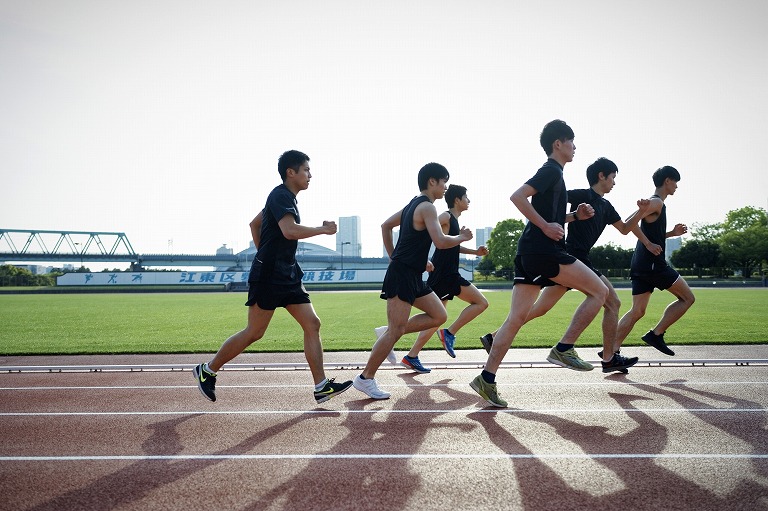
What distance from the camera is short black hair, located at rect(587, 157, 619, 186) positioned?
694 cm

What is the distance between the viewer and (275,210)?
5.27m

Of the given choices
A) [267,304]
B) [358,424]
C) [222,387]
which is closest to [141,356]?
[222,387]

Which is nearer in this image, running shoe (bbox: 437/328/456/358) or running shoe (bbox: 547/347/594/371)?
running shoe (bbox: 547/347/594/371)

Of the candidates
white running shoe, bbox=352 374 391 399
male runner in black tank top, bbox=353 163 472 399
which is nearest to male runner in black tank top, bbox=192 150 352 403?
white running shoe, bbox=352 374 391 399

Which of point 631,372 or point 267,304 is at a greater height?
point 267,304

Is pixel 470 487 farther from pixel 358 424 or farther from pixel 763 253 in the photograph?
pixel 763 253

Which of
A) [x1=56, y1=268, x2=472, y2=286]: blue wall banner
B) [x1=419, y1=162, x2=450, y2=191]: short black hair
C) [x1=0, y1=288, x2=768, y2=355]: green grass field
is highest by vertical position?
[x1=419, y1=162, x2=450, y2=191]: short black hair

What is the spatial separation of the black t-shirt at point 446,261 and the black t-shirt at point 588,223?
151 cm

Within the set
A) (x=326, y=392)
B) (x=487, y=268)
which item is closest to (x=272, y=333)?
(x=326, y=392)

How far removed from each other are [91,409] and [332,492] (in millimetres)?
3471

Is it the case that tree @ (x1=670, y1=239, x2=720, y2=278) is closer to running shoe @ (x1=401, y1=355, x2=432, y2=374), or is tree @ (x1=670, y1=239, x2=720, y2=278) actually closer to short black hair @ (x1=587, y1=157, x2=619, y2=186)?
short black hair @ (x1=587, y1=157, x2=619, y2=186)

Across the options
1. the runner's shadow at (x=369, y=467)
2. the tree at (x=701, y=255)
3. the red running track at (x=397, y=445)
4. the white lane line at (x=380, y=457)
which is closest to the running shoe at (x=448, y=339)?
the red running track at (x=397, y=445)

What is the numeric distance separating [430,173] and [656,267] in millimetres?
3611

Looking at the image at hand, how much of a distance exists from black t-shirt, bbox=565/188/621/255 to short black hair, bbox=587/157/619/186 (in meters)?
0.18
